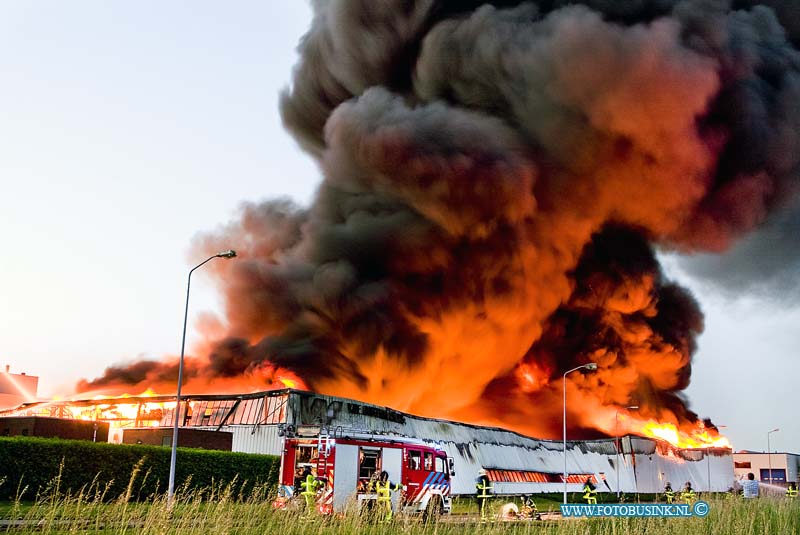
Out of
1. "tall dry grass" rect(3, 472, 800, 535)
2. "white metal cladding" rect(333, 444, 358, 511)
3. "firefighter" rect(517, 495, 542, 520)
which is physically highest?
"white metal cladding" rect(333, 444, 358, 511)

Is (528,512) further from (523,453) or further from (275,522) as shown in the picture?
(523,453)

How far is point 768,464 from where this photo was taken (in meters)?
92.1

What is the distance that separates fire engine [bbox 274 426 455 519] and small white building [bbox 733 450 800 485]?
7751 cm

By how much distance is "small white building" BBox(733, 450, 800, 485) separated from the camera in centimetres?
9025

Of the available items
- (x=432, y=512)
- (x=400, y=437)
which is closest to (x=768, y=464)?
(x=400, y=437)

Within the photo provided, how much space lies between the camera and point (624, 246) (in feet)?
209

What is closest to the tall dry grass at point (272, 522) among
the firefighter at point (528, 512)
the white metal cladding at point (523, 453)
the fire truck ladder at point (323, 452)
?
the firefighter at point (528, 512)

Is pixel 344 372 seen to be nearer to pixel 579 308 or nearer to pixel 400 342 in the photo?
pixel 400 342

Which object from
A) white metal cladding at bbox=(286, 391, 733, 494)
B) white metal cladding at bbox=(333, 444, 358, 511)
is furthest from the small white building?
white metal cladding at bbox=(333, 444, 358, 511)

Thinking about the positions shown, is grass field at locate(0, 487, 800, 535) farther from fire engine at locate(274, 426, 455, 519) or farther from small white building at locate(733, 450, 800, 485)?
small white building at locate(733, 450, 800, 485)

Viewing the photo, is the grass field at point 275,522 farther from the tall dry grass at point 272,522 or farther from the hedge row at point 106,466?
the hedge row at point 106,466

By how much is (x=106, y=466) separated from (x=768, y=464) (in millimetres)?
86851

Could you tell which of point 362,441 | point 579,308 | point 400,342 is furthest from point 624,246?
point 362,441

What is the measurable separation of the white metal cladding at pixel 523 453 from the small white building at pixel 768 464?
27.6m
